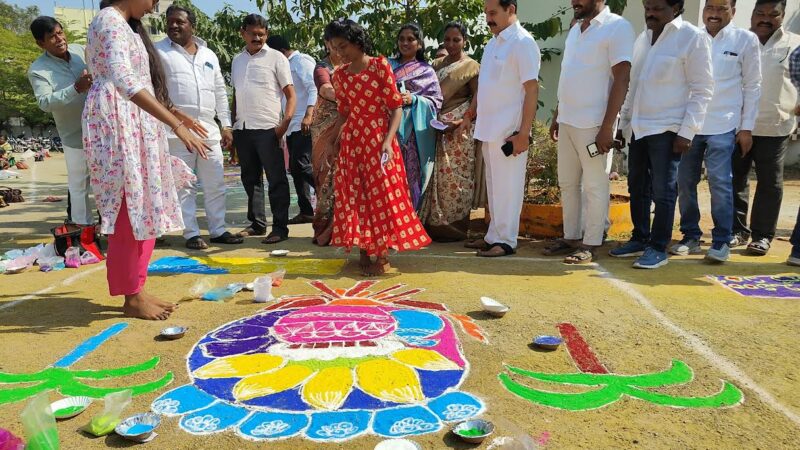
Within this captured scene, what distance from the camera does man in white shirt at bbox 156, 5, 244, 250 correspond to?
16.5 ft

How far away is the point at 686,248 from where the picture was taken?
473cm

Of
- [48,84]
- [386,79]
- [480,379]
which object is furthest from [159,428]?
[48,84]

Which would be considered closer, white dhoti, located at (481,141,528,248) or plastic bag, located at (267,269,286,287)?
plastic bag, located at (267,269,286,287)

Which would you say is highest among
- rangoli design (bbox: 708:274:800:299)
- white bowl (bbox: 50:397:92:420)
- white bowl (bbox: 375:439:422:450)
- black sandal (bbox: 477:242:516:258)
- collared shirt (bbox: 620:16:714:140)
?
collared shirt (bbox: 620:16:714:140)

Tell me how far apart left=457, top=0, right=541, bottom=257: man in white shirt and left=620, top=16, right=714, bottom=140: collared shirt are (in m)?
0.78

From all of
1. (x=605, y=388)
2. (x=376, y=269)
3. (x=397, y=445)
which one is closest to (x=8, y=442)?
(x=397, y=445)

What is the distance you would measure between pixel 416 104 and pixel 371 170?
121cm

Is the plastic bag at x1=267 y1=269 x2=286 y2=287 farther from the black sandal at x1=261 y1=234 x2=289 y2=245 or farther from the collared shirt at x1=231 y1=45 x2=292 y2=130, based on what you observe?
the collared shirt at x1=231 y1=45 x2=292 y2=130

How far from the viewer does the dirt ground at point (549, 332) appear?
205cm

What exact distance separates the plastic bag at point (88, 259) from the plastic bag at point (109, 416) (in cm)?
289

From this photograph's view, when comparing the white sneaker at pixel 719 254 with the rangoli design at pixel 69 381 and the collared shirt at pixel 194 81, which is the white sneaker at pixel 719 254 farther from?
the collared shirt at pixel 194 81

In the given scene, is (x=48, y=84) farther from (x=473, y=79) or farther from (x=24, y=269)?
(x=473, y=79)

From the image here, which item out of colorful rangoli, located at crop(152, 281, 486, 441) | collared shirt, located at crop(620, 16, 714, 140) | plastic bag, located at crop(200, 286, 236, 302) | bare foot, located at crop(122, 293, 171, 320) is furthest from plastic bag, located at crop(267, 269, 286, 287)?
collared shirt, located at crop(620, 16, 714, 140)

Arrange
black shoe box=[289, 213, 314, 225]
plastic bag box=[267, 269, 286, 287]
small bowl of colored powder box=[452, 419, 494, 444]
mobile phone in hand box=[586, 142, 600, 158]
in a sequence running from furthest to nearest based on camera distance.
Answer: black shoe box=[289, 213, 314, 225], mobile phone in hand box=[586, 142, 600, 158], plastic bag box=[267, 269, 286, 287], small bowl of colored powder box=[452, 419, 494, 444]
